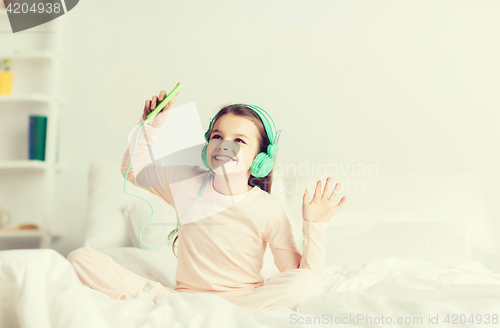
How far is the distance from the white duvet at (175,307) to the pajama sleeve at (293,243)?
23cm

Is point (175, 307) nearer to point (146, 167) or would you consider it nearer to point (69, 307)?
point (69, 307)

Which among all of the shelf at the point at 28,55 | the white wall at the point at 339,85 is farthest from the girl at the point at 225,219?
the shelf at the point at 28,55

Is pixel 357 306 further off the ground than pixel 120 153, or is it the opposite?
pixel 120 153

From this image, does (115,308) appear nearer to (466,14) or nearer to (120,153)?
(120,153)

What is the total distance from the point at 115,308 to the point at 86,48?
1.63 meters

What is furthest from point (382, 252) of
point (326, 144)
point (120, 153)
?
point (120, 153)

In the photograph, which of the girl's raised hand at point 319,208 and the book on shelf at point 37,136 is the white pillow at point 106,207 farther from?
the girl's raised hand at point 319,208

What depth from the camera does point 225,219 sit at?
3.57ft

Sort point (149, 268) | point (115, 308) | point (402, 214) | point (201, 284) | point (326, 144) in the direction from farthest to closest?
1. point (326, 144)
2. point (402, 214)
3. point (149, 268)
4. point (201, 284)
5. point (115, 308)

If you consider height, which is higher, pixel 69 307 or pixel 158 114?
pixel 158 114

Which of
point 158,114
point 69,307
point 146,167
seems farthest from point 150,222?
point 69,307

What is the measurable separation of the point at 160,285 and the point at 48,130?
3.91 ft

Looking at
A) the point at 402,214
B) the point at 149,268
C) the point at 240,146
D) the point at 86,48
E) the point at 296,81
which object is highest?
the point at 86,48

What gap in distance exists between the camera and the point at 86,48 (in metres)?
1.96
